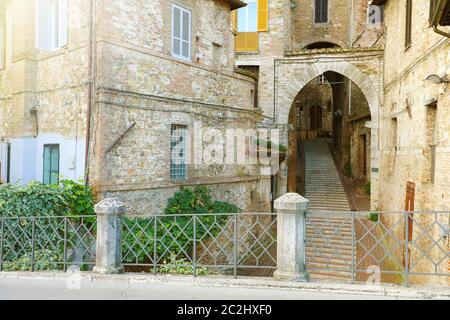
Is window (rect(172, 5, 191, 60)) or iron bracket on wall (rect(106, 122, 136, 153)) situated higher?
window (rect(172, 5, 191, 60))

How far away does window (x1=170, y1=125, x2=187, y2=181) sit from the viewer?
1190 centimetres

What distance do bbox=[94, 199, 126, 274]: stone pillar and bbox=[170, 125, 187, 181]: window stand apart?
5.53m

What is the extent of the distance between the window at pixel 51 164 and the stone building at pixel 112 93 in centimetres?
3

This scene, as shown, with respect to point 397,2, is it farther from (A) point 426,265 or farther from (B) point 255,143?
(A) point 426,265

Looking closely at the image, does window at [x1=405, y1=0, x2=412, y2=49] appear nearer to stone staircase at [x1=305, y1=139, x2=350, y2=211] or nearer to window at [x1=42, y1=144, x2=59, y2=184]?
stone staircase at [x1=305, y1=139, x2=350, y2=211]

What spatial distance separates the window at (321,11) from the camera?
2577 cm

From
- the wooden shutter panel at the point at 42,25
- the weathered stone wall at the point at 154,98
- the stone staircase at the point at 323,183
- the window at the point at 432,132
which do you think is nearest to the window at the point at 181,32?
the weathered stone wall at the point at 154,98

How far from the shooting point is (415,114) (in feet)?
33.8

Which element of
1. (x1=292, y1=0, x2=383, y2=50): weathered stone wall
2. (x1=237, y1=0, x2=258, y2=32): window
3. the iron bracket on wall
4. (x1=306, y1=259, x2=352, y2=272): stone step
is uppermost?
Answer: (x1=292, y1=0, x2=383, y2=50): weathered stone wall

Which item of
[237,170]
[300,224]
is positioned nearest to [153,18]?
[237,170]

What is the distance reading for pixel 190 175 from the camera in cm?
1252

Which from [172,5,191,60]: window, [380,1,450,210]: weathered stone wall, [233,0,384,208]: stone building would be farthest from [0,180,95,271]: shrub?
[233,0,384,208]: stone building

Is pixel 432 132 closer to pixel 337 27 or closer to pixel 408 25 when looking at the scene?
pixel 408 25

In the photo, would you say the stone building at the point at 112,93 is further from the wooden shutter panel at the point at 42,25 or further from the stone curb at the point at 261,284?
the stone curb at the point at 261,284
